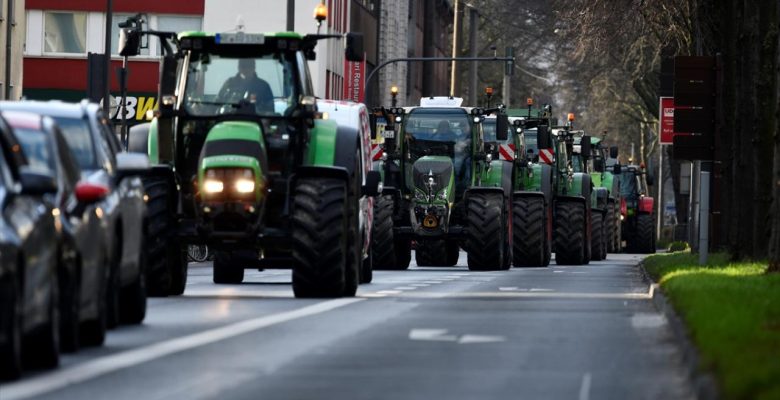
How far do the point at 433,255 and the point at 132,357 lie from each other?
30827 millimetres

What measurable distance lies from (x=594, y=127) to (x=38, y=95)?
49663mm

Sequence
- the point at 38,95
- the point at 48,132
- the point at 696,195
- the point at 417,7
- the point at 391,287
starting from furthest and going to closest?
the point at 417,7, the point at 38,95, the point at 696,195, the point at 391,287, the point at 48,132

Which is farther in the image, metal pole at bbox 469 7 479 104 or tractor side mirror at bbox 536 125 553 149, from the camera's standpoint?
metal pole at bbox 469 7 479 104

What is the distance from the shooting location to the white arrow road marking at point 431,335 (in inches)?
698

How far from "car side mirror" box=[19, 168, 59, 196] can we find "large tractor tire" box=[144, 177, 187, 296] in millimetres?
10885

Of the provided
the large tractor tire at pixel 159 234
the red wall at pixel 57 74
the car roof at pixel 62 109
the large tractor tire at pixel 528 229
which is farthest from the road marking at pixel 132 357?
the red wall at pixel 57 74

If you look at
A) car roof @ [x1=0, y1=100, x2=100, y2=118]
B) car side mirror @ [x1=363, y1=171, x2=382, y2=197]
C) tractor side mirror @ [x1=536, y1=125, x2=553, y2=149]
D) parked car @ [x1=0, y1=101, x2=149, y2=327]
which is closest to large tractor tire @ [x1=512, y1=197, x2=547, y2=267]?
tractor side mirror @ [x1=536, y1=125, x2=553, y2=149]

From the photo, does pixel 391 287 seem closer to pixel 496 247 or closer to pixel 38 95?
pixel 496 247

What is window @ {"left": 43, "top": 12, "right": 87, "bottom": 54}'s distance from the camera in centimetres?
7062

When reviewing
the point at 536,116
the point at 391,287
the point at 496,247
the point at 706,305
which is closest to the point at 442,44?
the point at 536,116

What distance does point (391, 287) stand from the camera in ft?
97.9

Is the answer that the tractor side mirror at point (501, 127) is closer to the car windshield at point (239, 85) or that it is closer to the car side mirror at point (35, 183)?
the car windshield at point (239, 85)

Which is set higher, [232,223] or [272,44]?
[272,44]

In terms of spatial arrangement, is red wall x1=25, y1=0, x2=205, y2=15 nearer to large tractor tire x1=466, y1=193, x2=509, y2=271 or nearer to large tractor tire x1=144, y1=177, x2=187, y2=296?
large tractor tire x1=466, y1=193, x2=509, y2=271
